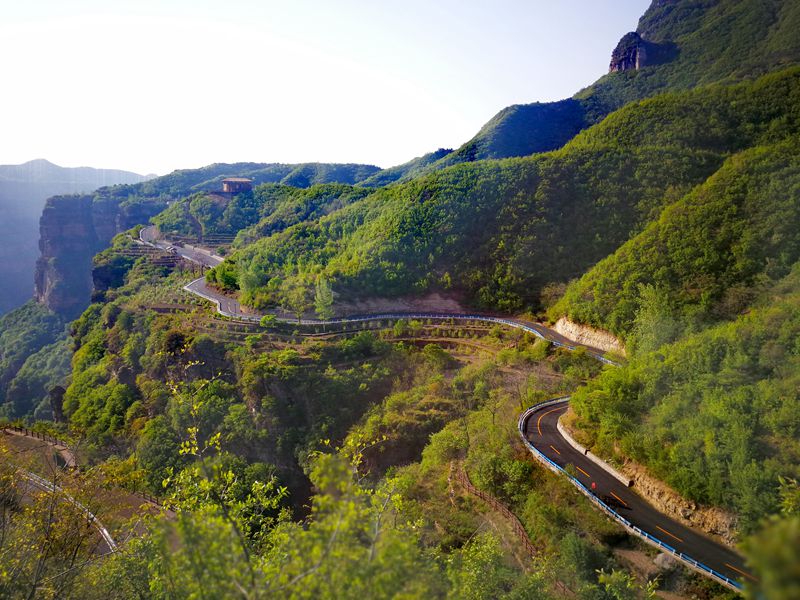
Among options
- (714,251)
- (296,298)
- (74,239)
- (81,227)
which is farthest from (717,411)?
(81,227)

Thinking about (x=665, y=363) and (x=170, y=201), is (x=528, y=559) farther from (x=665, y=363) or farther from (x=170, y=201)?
(x=170, y=201)

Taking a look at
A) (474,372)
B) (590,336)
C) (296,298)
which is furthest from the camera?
(296,298)

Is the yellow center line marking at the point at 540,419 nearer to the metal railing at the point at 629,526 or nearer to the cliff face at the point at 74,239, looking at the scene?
the metal railing at the point at 629,526

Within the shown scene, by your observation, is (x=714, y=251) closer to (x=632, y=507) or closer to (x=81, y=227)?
(x=632, y=507)

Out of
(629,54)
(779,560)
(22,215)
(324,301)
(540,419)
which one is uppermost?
(629,54)

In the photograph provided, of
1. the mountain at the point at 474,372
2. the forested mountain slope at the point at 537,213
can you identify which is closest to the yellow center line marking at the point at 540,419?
the mountain at the point at 474,372

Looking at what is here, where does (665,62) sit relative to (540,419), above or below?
above
